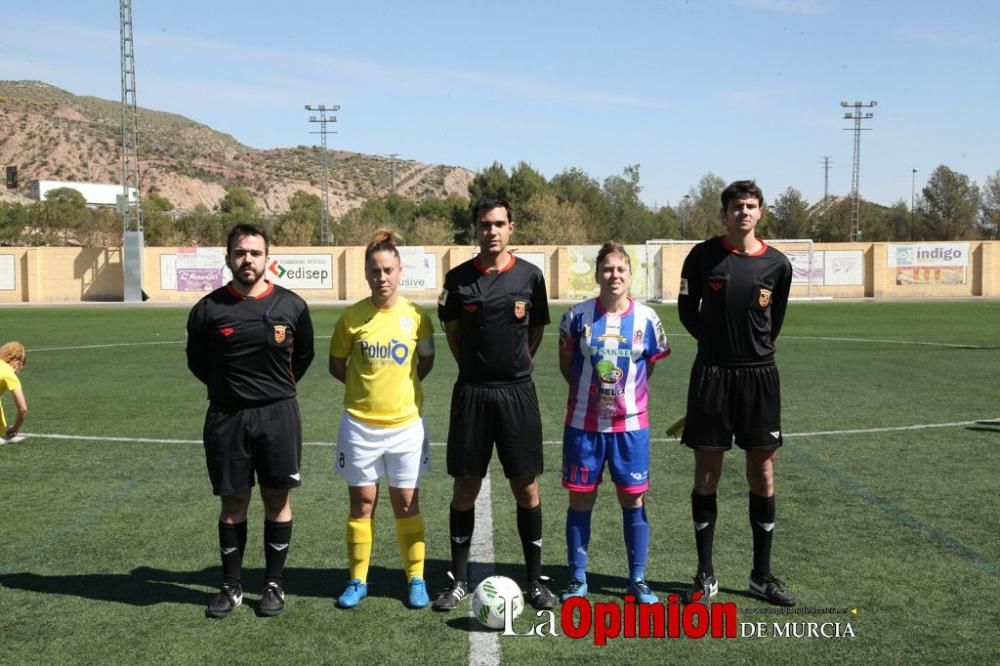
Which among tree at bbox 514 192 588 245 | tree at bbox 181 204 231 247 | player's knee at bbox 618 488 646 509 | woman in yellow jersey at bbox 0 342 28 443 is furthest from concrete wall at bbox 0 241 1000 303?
player's knee at bbox 618 488 646 509

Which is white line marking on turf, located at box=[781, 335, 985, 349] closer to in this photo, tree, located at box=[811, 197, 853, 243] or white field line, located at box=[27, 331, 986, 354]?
white field line, located at box=[27, 331, 986, 354]

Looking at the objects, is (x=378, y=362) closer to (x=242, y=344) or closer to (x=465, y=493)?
(x=242, y=344)

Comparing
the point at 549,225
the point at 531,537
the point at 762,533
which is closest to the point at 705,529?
the point at 762,533

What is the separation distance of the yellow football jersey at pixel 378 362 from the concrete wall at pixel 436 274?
125 feet

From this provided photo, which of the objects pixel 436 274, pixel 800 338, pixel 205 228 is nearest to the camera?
pixel 800 338

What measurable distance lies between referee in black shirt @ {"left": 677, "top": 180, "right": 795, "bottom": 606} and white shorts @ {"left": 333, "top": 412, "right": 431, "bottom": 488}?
1468mm

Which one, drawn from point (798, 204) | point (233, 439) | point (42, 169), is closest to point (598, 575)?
point (233, 439)

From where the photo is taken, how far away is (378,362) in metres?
4.77

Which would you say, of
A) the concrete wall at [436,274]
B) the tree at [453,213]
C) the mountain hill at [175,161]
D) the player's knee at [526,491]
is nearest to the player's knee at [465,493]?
the player's knee at [526,491]

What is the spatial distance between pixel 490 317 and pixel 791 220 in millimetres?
79627

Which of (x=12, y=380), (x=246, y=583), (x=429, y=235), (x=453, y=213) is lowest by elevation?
(x=246, y=583)

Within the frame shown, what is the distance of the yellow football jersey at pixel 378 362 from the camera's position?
4.77 metres

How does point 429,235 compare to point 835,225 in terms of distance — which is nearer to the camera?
point 429,235

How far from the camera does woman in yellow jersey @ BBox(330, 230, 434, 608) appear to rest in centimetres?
475
